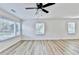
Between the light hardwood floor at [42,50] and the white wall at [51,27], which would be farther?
the white wall at [51,27]

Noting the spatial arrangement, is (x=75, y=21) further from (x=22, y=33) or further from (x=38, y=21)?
(x=22, y=33)

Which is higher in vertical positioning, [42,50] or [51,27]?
[51,27]

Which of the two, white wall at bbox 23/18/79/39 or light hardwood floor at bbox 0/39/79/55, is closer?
light hardwood floor at bbox 0/39/79/55

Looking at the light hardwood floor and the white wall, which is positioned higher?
the white wall

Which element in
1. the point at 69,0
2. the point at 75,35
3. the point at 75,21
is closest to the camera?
the point at 69,0

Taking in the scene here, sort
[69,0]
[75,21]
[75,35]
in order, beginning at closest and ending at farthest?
[69,0]
[75,35]
[75,21]

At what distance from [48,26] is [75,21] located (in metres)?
1.39

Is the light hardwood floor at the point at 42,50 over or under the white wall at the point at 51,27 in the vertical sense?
under

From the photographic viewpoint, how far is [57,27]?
657 cm

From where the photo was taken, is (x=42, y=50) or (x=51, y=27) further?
(x=51, y=27)
